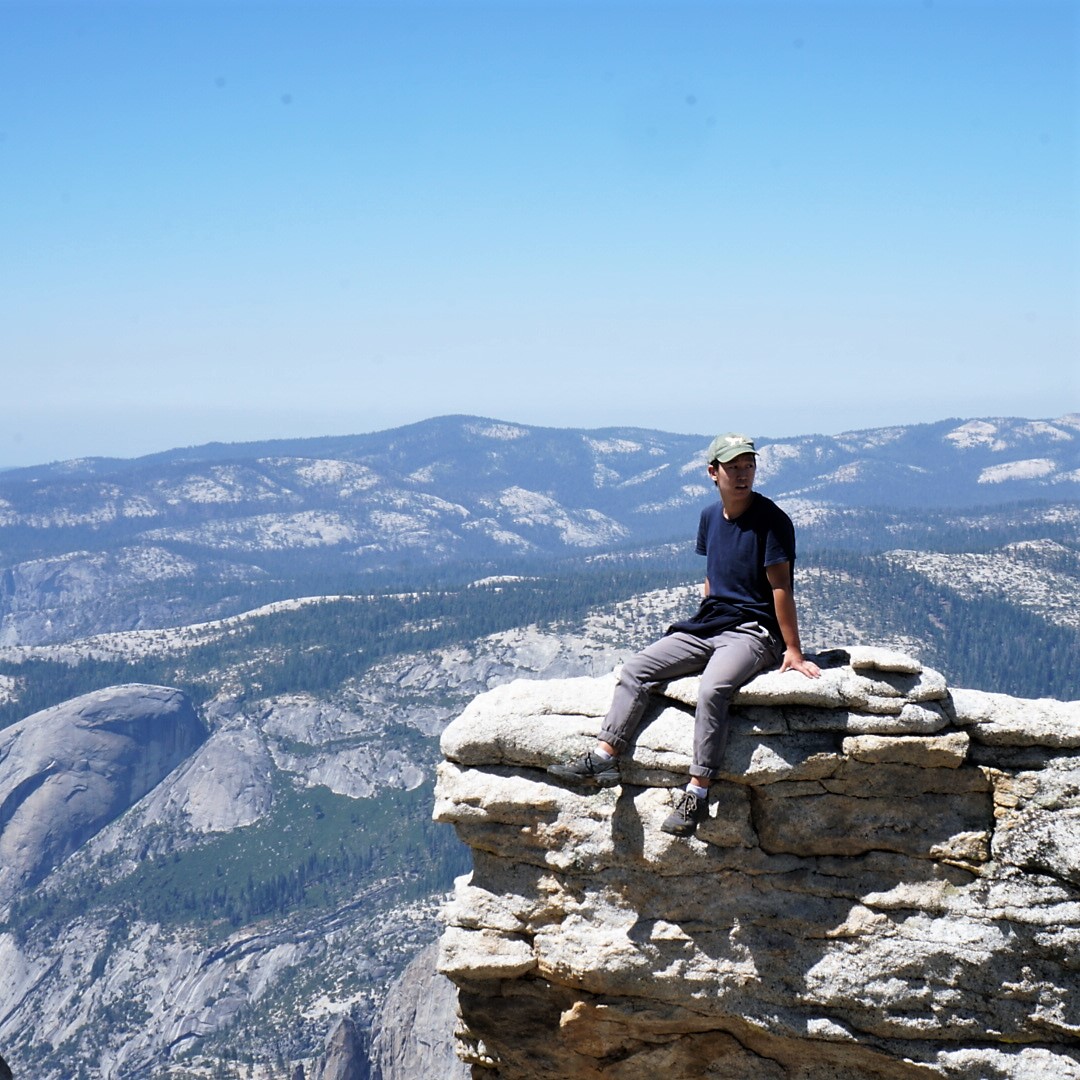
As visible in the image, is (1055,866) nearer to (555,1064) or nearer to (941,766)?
(941,766)

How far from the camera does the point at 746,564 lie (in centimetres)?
1625

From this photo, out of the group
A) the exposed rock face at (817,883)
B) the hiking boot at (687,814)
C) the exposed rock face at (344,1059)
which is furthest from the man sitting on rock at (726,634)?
the exposed rock face at (344,1059)

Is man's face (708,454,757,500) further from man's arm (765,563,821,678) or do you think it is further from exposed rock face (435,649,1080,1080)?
exposed rock face (435,649,1080,1080)

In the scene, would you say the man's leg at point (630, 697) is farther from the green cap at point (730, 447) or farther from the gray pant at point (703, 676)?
the green cap at point (730, 447)

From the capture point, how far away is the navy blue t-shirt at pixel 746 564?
16.1 meters

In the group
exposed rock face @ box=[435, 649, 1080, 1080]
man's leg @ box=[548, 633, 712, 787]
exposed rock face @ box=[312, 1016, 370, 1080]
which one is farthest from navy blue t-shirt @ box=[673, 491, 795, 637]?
exposed rock face @ box=[312, 1016, 370, 1080]

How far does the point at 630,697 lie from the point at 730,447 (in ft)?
12.9

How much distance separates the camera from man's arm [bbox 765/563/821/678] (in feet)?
51.7

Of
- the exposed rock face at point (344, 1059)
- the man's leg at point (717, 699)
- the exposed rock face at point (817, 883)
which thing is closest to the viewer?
the exposed rock face at point (817, 883)

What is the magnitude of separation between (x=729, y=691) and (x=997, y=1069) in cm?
637

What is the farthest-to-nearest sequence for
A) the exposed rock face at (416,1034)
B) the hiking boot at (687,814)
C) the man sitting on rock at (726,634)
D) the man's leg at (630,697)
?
the exposed rock face at (416,1034) < the man's leg at (630,697) < the man sitting on rock at (726,634) < the hiking boot at (687,814)

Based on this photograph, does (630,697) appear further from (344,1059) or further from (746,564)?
(344,1059)

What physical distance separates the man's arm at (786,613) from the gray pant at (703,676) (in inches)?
8.7

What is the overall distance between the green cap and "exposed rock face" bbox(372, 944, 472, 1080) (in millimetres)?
112383
